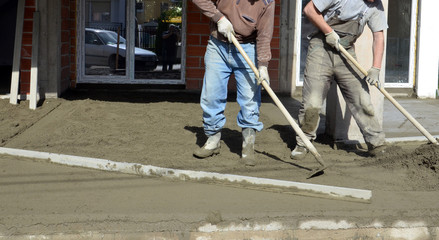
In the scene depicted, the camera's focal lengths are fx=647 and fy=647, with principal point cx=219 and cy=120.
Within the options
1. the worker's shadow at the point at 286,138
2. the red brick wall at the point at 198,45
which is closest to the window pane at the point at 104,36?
the red brick wall at the point at 198,45

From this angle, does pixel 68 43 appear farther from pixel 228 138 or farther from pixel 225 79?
pixel 225 79

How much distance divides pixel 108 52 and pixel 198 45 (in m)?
1.88

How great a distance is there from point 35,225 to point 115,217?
0.57 meters

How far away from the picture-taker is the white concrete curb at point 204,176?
535 cm

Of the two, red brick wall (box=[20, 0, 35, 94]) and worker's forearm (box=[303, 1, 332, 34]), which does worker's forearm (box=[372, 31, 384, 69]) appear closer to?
worker's forearm (box=[303, 1, 332, 34])

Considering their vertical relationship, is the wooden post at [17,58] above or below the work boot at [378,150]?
above

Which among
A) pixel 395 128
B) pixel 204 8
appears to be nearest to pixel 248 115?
pixel 204 8

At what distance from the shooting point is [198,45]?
1220 cm

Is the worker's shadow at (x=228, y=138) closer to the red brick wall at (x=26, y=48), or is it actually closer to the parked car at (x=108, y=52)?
the red brick wall at (x=26, y=48)

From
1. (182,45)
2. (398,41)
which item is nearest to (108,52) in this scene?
(182,45)

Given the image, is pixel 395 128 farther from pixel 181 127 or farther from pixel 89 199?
pixel 89 199

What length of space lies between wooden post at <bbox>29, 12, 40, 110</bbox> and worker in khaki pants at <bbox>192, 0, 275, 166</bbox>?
13.4 ft

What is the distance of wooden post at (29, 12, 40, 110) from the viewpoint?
9867mm

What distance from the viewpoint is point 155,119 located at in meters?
9.12
